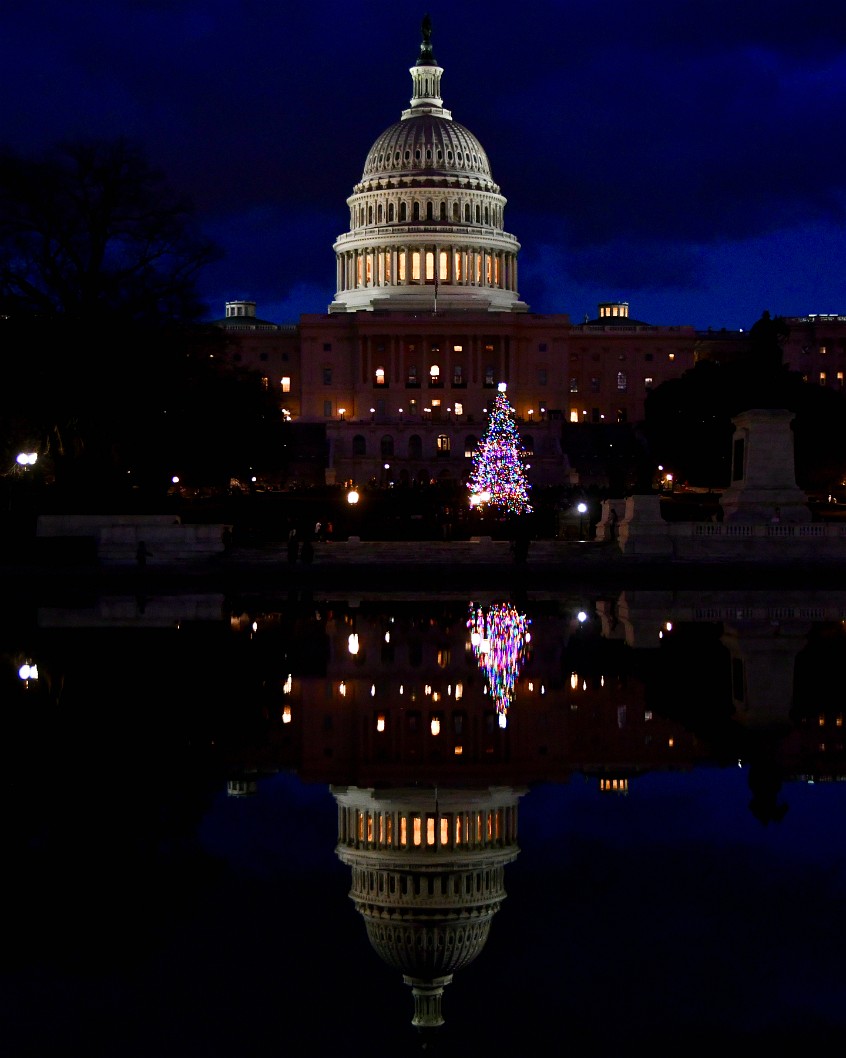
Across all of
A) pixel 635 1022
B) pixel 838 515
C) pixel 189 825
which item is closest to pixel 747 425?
pixel 838 515

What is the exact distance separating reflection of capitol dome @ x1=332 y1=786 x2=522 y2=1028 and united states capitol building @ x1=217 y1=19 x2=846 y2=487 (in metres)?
126

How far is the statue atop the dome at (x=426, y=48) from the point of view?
187375 millimetres

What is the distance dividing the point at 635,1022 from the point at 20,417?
52.0m

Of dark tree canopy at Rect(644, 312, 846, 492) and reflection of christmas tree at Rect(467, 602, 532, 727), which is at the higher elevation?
dark tree canopy at Rect(644, 312, 846, 492)

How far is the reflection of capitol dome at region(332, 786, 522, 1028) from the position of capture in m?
10.5

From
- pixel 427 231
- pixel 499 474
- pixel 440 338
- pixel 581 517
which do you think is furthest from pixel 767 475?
pixel 427 231

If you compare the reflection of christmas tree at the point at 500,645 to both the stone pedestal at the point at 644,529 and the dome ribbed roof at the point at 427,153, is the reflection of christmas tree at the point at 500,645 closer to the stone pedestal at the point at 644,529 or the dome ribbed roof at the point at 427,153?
the stone pedestal at the point at 644,529

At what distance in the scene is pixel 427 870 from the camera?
12.3 meters

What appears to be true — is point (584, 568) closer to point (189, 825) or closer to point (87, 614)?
point (87, 614)

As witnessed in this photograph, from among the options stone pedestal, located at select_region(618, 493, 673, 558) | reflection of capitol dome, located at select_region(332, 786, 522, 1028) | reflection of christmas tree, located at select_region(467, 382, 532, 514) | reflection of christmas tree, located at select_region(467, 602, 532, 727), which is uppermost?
reflection of christmas tree, located at select_region(467, 382, 532, 514)

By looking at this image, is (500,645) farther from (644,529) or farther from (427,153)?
(427,153)

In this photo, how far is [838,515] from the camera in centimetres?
6450

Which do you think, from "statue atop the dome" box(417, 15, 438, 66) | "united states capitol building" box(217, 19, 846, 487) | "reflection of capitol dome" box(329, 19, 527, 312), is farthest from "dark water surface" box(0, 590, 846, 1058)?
"statue atop the dome" box(417, 15, 438, 66)

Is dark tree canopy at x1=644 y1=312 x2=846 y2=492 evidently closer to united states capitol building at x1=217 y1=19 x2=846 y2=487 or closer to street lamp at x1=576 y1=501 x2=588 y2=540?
street lamp at x1=576 y1=501 x2=588 y2=540
